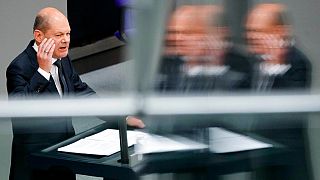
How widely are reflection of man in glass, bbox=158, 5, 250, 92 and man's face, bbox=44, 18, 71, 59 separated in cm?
47

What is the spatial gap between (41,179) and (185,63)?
1.57 ft

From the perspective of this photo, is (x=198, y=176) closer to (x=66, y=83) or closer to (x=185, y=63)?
(x=185, y=63)

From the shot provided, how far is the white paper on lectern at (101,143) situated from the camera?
5.77 feet

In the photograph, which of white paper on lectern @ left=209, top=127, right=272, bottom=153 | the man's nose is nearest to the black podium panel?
white paper on lectern @ left=209, top=127, right=272, bottom=153

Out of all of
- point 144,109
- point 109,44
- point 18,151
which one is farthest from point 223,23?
point 109,44

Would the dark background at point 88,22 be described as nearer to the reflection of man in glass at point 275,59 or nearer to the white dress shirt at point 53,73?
the white dress shirt at point 53,73

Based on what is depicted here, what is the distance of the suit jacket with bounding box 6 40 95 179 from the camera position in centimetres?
159

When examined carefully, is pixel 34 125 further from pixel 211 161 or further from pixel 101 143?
pixel 101 143

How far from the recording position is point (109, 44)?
2.84 m

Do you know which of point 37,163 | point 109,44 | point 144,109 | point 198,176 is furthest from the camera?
point 109,44

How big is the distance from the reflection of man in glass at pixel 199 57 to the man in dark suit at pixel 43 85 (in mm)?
127

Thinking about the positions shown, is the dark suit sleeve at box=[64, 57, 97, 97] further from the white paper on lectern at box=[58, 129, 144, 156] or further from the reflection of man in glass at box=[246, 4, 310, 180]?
the reflection of man in glass at box=[246, 4, 310, 180]

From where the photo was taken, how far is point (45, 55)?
1.90 m

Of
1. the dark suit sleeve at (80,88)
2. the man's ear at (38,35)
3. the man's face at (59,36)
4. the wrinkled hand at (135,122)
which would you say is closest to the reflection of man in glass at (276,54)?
the wrinkled hand at (135,122)
